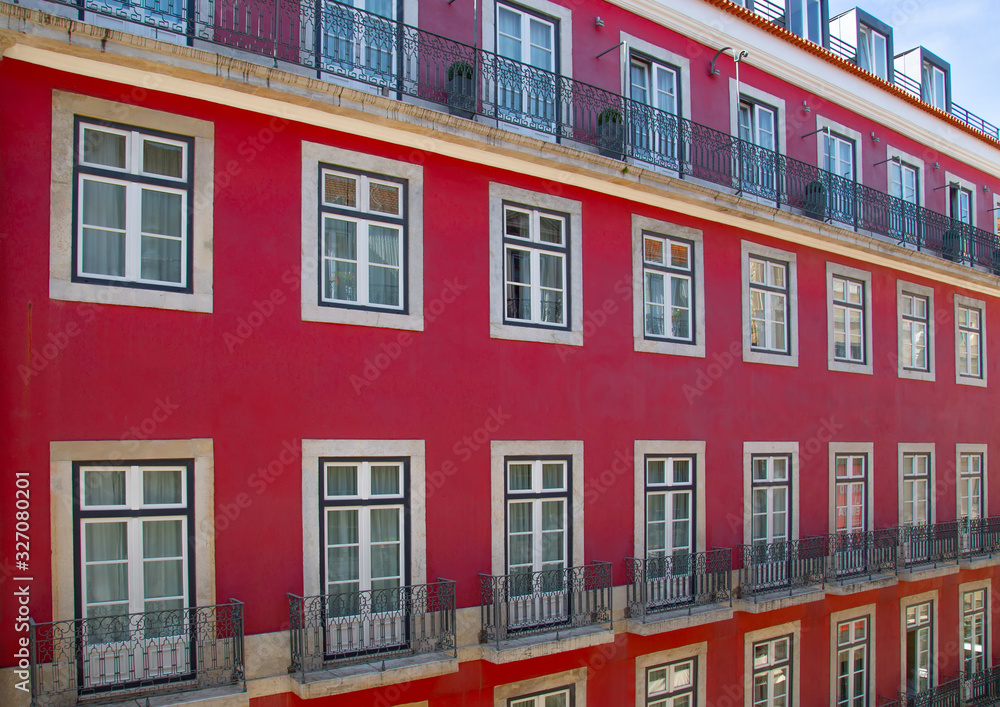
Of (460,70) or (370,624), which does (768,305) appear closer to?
(460,70)

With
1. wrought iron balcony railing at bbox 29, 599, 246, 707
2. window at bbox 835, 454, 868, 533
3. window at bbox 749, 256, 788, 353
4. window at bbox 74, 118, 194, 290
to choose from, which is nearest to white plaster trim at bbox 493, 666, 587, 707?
wrought iron balcony railing at bbox 29, 599, 246, 707

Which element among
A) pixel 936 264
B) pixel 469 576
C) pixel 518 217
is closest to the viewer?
pixel 469 576

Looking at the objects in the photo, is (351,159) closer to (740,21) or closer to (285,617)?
(285,617)

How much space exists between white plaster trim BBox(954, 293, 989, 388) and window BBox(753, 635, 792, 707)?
7.78m

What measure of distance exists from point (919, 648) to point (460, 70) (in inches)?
525

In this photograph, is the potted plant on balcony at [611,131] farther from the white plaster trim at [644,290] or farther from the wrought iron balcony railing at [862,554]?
the wrought iron balcony railing at [862,554]

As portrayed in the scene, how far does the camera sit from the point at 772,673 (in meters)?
12.8

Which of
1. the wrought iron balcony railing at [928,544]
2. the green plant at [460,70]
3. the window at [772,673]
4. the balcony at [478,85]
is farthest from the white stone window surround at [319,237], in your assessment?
the wrought iron balcony railing at [928,544]

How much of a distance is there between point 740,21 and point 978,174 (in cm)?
920

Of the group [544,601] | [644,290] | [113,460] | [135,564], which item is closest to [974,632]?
[644,290]

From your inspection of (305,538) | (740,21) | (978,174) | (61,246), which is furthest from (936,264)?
(61,246)

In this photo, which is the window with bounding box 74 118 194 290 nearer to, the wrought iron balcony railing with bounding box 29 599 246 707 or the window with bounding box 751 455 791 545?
the wrought iron balcony railing with bounding box 29 599 246 707

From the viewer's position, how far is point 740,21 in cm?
1361

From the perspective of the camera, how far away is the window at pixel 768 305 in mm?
13227
